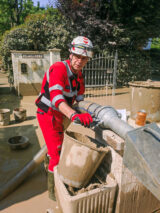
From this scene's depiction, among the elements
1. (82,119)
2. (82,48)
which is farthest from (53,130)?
(82,48)

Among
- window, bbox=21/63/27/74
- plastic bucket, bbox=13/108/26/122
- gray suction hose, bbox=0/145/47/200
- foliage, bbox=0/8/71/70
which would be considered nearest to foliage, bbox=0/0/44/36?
foliage, bbox=0/8/71/70

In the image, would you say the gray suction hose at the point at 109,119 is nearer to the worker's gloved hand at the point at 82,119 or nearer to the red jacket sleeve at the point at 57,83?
the worker's gloved hand at the point at 82,119

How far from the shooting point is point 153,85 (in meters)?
4.39

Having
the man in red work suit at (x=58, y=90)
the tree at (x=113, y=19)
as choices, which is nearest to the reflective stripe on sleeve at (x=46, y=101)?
the man in red work suit at (x=58, y=90)

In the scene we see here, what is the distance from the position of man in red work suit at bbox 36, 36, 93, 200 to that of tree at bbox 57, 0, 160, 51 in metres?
8.96

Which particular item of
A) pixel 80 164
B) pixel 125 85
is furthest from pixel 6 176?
pixel 125 85

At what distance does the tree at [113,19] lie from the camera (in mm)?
10070

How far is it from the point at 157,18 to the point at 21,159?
38.8 feet

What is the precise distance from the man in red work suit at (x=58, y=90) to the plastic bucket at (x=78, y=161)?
16.3 inches

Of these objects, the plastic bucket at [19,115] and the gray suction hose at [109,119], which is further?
the plastic bucket at [19,115]

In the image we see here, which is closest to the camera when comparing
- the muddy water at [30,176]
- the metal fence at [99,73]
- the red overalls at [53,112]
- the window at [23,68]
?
the red overalls at [53,112]

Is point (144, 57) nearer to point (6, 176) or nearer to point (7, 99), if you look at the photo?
point (7, 99)

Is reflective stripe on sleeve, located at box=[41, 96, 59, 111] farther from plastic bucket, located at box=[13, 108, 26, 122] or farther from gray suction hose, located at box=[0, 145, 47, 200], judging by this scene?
plastic bucket, located at box=[13, 108, 26, 122]

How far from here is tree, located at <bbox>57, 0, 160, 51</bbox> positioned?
1007cm
